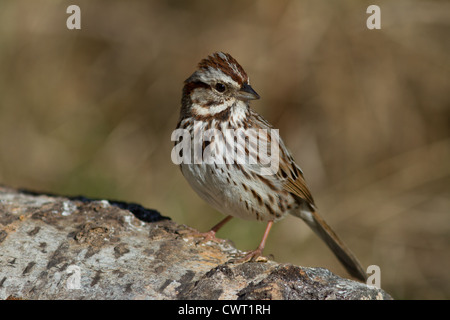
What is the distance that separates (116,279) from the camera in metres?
3.04

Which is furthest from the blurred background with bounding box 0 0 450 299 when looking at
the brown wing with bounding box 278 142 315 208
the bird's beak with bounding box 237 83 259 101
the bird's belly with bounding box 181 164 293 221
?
the bird's beak with bounding box 237 83 259 101

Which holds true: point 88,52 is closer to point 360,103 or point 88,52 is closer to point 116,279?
point 360,103

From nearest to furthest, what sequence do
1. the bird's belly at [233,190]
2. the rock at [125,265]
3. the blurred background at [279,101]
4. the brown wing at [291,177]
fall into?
the rock at [125,265]
the bird's belly at [233,190]
the brown wing at [291,177]
the blurred background at [279,101]

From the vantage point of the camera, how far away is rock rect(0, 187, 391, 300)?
293 cm

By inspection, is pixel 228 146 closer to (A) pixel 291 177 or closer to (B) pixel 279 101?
(A) pixel 291 177

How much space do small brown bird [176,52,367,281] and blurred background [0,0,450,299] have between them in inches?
97.5

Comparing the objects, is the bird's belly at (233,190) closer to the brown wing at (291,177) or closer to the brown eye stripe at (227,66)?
the brown wing at (291,177)

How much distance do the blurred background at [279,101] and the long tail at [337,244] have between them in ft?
5.40

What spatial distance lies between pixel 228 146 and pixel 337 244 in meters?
1.54

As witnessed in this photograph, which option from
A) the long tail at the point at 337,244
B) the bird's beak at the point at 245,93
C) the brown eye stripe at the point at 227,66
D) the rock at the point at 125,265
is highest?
the brown eye stripe at the point at 227,66

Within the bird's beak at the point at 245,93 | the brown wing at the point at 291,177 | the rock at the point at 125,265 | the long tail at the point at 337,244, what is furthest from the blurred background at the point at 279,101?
the bird's beak at the point at 245,93

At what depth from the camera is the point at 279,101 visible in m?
6.90

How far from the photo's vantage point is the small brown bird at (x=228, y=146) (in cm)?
366

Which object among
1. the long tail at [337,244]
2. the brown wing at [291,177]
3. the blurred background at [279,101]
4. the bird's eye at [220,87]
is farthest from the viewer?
the blurred background at [279,101]
